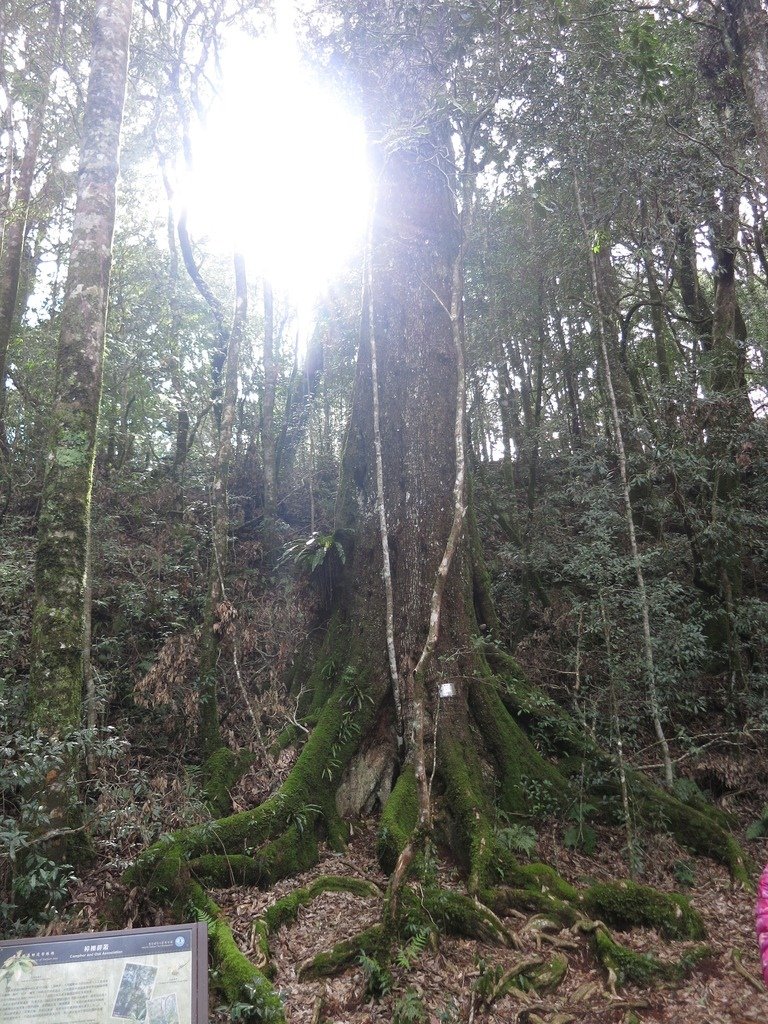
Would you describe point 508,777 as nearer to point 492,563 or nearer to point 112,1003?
point 112,1003

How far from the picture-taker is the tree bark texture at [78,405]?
172 inches

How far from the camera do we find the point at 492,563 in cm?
1055

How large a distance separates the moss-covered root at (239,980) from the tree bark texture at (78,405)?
1648mm

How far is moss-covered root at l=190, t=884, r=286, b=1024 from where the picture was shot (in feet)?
11.4

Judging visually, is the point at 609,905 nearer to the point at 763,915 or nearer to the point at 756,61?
the point at 763,915

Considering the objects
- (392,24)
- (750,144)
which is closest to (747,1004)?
(750,144)

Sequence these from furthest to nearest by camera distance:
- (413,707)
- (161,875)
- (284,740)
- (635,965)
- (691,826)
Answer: (284,740), (691,826), (413,707), (161,875), (635,965)

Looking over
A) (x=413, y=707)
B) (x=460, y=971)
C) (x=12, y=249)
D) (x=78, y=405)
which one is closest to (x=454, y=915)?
(x=460, y=971)

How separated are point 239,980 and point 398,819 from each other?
180 cm

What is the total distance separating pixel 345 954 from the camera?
4.05m

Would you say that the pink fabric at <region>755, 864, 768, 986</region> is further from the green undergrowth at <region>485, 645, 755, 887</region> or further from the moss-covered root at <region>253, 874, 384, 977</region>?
the green undergrowth at <region>485, 645, 755, 887</region>

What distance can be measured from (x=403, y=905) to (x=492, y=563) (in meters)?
6.73

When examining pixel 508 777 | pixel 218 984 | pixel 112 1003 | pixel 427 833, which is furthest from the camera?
pixel 508 777

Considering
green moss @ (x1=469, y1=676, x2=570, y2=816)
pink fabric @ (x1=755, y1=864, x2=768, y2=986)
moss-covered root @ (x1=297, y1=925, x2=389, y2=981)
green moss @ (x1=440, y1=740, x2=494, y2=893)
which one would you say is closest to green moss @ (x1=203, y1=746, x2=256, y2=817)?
moss-covered root @ (x1=297, y1=925, x2=389, y2=981)
